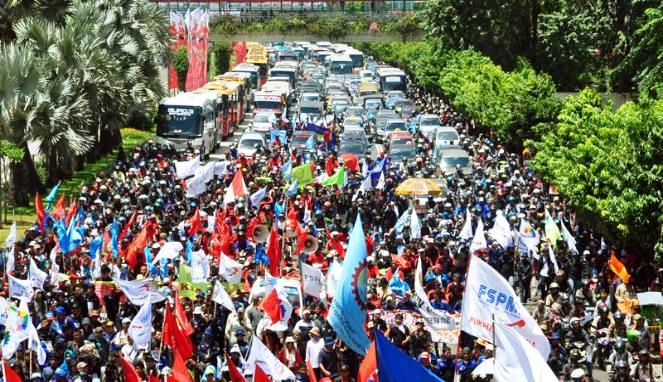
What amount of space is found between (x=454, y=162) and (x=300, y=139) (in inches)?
318

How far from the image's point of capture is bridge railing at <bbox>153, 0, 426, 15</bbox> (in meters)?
134

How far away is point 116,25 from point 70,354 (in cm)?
3171

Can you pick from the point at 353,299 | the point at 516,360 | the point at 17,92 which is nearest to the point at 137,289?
the point at 353,299

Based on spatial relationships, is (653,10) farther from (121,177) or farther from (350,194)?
(121,177)

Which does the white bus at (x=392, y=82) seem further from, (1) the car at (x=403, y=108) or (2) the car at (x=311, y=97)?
(2) the car at (x=311, y=97)

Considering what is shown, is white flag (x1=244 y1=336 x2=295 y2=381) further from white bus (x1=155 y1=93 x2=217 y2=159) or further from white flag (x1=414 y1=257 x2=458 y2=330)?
white bus (x1=155 y1=93 x2=217 y2=159)

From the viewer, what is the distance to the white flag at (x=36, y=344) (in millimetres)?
18342

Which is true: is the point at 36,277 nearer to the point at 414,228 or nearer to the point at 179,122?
the point at 414,228

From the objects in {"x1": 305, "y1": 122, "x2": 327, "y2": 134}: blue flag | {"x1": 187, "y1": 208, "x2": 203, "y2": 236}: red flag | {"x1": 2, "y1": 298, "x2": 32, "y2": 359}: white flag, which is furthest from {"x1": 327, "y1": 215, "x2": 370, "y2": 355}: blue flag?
{"x1": 305, "y1": 122, "x2": 327, "y2": 134}: blue flag

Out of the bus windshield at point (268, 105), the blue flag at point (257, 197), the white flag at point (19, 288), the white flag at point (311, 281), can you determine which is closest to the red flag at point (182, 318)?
the white flag at point (311, 281)

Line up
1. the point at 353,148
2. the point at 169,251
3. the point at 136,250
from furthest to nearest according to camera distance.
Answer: the point at 353,148 → the point at 136,250 → the point at 169,251

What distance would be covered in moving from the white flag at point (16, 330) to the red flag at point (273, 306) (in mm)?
3240

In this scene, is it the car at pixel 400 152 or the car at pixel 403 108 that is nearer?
the car at pixel 400 152

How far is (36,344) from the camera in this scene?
1842 centimetres
